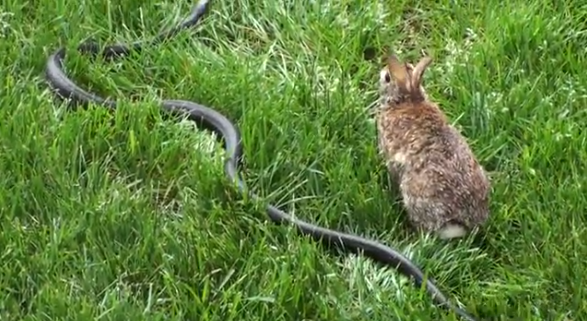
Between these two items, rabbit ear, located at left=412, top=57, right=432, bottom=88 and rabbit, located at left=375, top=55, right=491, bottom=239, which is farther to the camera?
rabbit ear, located at left=412, top=57, right=432, bottom=88

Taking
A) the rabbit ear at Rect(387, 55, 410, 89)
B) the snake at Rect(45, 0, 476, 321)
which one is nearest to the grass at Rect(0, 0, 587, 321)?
the snake at Rect(45, 0, 476, 321)

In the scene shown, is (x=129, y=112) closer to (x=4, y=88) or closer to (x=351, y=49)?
(x=4, y=88)

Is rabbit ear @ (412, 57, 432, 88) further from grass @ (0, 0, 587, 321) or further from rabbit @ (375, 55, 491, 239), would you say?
grass @ (0, 0, 587, 321)

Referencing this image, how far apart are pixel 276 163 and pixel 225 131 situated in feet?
0.82

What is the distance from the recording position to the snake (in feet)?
12.1

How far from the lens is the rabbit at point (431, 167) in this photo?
371cm

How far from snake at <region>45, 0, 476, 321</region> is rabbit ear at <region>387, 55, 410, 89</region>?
53cm

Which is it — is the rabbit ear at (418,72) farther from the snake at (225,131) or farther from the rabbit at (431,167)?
the snake at (225,131)

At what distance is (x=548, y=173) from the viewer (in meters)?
3.96

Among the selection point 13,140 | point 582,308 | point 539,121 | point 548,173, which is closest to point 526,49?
point 539,121

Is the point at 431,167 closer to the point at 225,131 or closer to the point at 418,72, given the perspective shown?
the point at 418,72

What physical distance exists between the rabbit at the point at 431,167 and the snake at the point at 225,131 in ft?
0.51

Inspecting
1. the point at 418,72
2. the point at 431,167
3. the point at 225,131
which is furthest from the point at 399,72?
the point at 225,131

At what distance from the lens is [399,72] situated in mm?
4117
